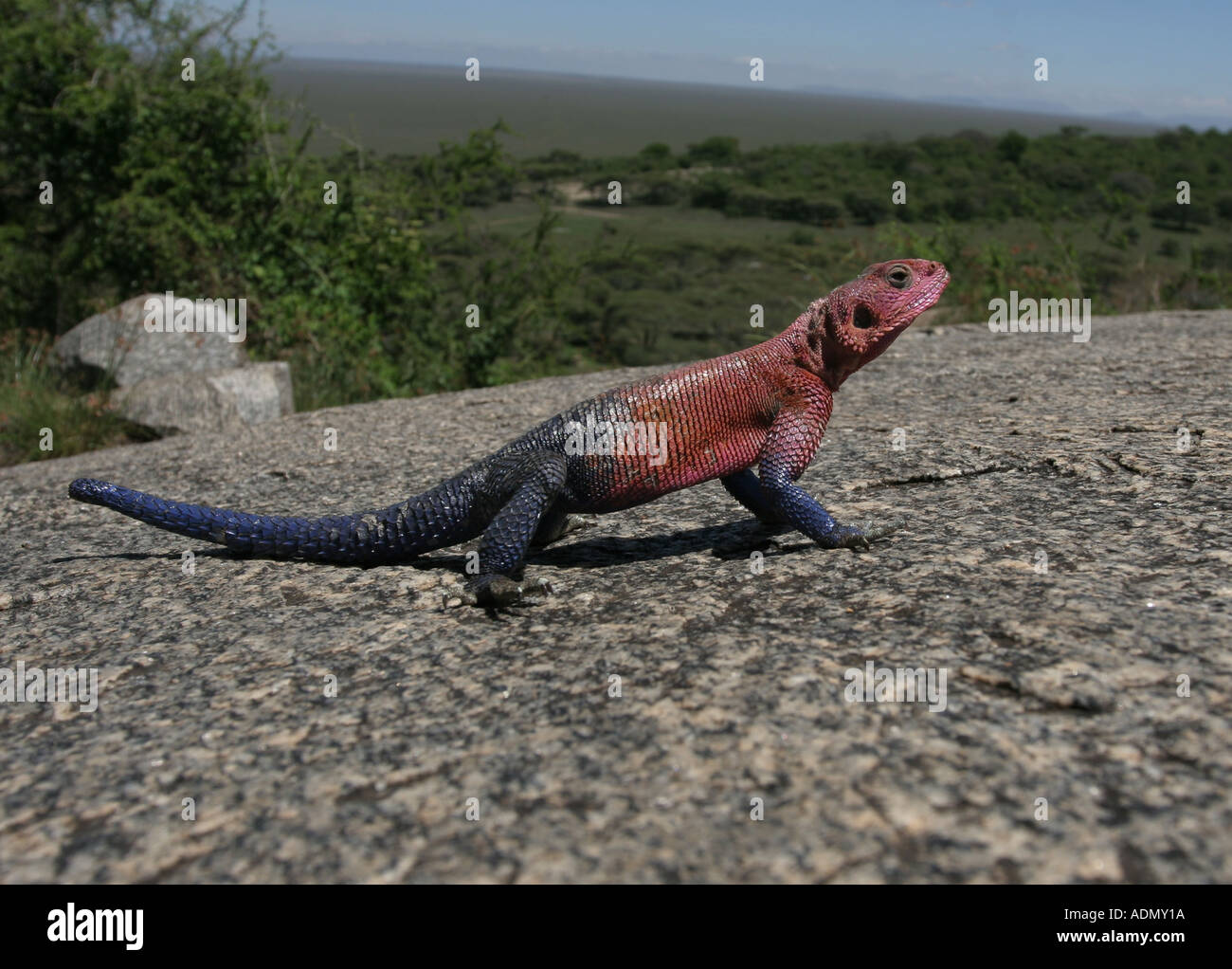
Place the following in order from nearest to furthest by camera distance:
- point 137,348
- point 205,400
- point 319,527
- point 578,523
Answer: point 319,527 < point 578,523 < point 205,400 < point 137,348

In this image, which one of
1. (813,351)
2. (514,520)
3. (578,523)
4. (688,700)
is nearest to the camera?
(688,700)

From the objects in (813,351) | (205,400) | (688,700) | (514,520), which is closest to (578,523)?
(514,520)

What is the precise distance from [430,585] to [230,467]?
342cm

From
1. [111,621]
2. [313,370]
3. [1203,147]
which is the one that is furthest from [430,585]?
[1203,147]

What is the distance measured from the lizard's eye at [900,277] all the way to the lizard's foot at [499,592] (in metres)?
1.94

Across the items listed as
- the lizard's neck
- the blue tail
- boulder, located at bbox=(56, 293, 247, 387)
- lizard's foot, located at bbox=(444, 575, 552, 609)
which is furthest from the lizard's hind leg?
boulder, located at bbox=(56, 293, 247, 387)

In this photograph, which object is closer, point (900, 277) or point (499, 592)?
point (499, 592)

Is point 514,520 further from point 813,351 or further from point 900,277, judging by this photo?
point 900,277

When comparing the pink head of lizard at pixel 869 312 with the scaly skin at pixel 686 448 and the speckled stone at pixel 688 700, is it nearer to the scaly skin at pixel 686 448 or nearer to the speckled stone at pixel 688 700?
the scaly skin at pixel 686 448

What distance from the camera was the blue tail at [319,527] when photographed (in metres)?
4.32

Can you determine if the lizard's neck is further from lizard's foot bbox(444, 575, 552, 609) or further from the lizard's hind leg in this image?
lizard's foot bbox(444, 575, 552, 609)

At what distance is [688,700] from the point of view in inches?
114

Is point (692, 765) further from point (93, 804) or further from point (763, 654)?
point (93, 804)

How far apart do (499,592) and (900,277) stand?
2.13m
